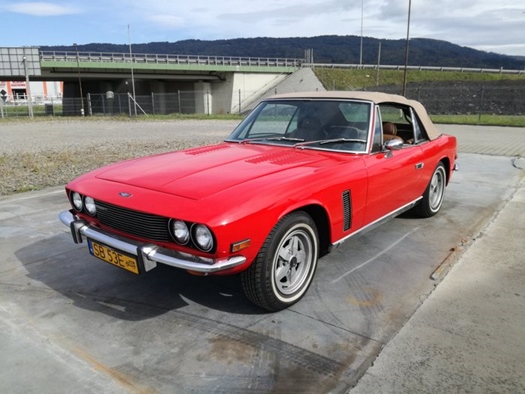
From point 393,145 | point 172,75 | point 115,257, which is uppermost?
point 172,75

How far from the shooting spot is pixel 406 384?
2.28m

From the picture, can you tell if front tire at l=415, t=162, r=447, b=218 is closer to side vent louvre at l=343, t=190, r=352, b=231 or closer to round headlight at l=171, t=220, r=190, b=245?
side vent louvre at l=343, t=190, r=352, b=231

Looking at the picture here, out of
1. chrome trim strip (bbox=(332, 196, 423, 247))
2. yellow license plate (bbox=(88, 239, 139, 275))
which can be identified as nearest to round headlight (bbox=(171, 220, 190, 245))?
yellow license plate (bbox=(88, 239, 139, 275))

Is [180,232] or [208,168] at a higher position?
[208,168]

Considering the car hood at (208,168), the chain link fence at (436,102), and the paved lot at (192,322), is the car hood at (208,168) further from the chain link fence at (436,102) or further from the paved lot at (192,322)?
the chain link fence at (436,102)

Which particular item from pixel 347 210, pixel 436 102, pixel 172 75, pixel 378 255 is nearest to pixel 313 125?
pixel 347 210

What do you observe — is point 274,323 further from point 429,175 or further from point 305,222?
point 429,175

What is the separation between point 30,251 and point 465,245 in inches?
177

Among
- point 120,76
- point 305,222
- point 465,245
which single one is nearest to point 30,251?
point 305,222

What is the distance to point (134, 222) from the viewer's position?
9.36 ft

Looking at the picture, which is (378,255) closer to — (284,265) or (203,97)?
(284,265)

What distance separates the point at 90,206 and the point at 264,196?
1459 mm

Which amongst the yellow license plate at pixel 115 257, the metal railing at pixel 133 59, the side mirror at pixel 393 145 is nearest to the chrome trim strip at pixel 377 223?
the side mirror at pixel 393 145

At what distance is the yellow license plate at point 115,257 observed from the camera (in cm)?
281
